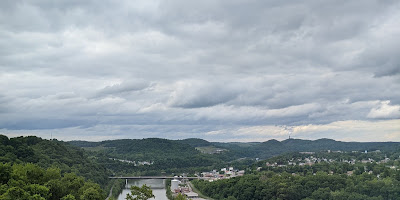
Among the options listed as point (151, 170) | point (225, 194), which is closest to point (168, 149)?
point (151, 170)

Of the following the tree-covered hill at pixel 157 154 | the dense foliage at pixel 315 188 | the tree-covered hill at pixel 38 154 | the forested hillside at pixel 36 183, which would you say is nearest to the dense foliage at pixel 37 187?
the forested hillside at pixel 36 183

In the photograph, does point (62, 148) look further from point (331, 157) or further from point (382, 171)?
point (331, 157)

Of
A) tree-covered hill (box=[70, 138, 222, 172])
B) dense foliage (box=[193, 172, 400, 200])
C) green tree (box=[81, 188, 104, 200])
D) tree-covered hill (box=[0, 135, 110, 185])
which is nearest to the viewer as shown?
green tree (box=[81, 188, 104, 200])

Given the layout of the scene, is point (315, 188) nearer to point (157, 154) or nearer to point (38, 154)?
point (38, 154)

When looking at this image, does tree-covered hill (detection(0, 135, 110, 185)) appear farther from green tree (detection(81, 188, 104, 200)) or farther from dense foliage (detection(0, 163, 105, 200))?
green tree (detection(81, 188, 104, 200))

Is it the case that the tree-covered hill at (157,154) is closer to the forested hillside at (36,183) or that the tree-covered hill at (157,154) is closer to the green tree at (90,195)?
the forested hillside at (36,183)

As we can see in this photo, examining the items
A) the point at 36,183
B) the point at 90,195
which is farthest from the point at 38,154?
the point at 90,195

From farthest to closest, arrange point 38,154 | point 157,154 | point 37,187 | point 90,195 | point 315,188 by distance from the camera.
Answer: point 157,154
point 38,154
point 315,188
point 90,195
point 37,187

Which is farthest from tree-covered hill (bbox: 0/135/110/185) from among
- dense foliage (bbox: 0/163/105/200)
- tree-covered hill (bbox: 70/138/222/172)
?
tree-covered hill (bbox: 70/138/222/172)
